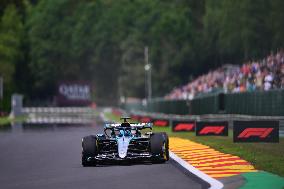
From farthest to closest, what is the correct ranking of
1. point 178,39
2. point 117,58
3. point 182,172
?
point 117,58, point 178,39, point 182,172

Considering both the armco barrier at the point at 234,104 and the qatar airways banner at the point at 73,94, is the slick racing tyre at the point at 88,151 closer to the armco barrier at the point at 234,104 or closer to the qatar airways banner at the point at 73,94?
the armco barrier at the point at 234,104

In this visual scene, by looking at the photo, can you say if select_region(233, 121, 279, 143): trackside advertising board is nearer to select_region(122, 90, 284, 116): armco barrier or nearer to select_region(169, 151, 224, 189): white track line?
select_region(169, 151, 224, 189): white track line

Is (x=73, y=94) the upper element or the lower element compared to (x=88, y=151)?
upper

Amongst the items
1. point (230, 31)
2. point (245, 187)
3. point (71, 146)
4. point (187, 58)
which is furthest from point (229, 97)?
point (187, 58)

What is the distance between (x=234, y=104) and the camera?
43.2m

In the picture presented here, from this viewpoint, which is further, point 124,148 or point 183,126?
point 183,126

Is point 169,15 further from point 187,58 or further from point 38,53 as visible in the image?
point 38,53

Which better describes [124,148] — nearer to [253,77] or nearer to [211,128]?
[211,128]

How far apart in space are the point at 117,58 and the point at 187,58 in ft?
137

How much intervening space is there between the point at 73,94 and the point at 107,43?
22970mm

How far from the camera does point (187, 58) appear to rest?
97812 mm

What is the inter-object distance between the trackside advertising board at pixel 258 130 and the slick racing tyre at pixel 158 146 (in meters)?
4.35

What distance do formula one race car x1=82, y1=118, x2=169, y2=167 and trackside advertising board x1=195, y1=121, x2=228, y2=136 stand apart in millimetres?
12092

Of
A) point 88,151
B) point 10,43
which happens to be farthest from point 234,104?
point 10,43
